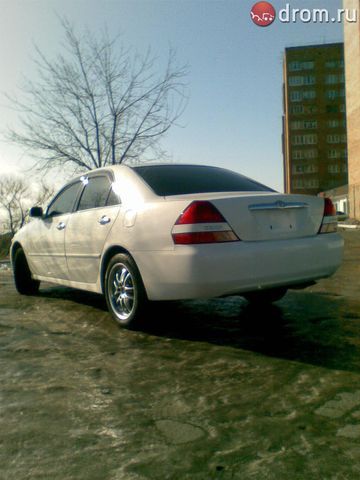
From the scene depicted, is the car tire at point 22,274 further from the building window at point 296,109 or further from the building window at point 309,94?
the building window at point 309,94

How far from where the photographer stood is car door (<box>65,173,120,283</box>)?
4.40 meters

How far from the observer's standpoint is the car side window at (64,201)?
537 cm

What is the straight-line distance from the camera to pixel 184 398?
2.43 m

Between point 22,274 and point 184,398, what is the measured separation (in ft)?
15.1

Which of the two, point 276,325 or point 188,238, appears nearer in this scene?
point 188,238

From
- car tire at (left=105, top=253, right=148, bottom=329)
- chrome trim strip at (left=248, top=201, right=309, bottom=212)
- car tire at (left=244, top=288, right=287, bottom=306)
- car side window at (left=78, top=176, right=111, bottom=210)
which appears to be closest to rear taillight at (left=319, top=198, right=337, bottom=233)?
chrome trim strip at (left=248, top=201, right=309, bottom=212)

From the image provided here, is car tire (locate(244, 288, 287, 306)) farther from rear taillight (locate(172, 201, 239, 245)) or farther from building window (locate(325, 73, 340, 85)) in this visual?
building window (locate(325, 73, 340, 85))

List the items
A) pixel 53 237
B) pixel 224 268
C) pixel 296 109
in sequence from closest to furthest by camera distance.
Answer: pixel 224 268 < pixel 53 237 < pixel 296 109

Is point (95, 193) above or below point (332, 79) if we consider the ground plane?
below

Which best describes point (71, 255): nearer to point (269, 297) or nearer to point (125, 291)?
point (125, 291)

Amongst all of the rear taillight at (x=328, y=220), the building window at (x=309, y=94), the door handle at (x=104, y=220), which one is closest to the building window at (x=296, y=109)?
the building window at (x=309, y=94)

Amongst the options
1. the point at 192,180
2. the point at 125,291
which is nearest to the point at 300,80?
the point at 192,180

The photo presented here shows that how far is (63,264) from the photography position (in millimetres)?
5199

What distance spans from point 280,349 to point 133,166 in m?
2.27
